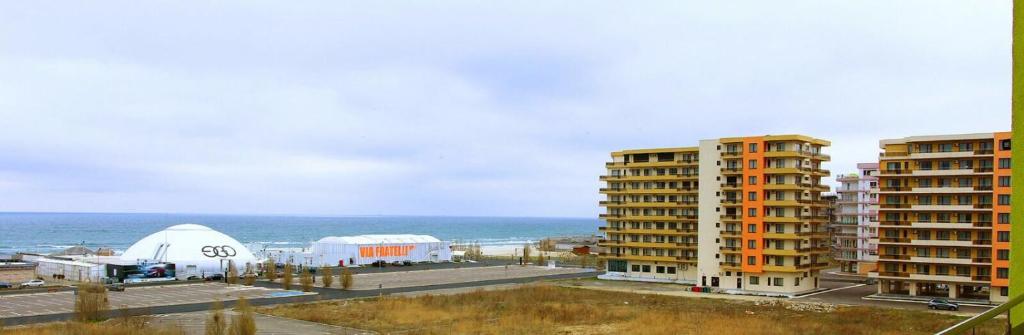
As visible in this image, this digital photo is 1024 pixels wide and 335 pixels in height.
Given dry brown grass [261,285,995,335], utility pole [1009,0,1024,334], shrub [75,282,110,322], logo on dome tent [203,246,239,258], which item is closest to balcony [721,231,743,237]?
dry brown grass [261,285,995,335]

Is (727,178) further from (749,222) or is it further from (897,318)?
(897,318)

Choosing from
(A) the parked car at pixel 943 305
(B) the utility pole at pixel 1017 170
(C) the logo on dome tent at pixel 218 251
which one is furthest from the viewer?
(C) the logo on dome tent at pixel 218 251

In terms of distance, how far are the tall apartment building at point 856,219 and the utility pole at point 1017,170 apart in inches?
4068

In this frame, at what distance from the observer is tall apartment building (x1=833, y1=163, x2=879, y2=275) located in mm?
105375

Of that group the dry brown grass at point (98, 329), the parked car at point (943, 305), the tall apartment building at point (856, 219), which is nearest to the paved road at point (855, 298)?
the parked car at point (943, 305)

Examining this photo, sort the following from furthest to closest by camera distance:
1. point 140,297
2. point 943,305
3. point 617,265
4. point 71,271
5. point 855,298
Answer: point 617,265 < point 71,271 < point 855,298 < point 140,297 < point 943,305

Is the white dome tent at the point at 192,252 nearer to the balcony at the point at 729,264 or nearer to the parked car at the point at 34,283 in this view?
the parked car at the point at 34,283

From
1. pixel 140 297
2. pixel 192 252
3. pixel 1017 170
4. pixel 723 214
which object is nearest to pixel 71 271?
pixel 192 252

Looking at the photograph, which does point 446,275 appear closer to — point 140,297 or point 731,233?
point 731,233

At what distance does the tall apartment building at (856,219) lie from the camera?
4149 inches

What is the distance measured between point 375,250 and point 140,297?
1898 inches

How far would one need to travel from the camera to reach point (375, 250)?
119938 mm

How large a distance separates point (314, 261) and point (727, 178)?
63.8 m

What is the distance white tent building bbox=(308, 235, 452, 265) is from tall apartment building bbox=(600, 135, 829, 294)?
37.9 metres
